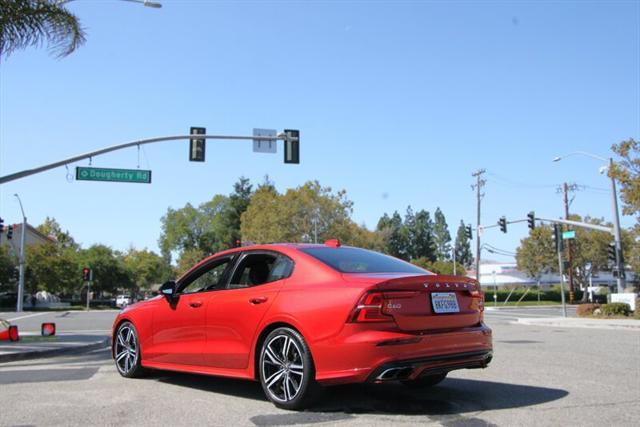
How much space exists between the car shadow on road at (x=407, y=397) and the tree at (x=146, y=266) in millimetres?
96330

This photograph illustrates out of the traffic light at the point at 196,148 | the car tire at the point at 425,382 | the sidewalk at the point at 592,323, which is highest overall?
the traffic light at the point at 196,148

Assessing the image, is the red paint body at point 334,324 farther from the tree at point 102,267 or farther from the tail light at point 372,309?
the tree at point 102,267

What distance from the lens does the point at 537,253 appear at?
70875 millimetres

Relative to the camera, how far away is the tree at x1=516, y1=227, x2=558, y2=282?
69.9 meters

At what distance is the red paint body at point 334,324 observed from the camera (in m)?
4.79

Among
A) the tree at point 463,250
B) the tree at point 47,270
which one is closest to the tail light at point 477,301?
the tree at point 47,270

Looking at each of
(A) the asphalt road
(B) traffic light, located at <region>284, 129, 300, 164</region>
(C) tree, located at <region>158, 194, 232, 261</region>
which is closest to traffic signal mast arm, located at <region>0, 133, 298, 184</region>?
(B) traffic light, located at <region>284, 129, 300, 164</region>

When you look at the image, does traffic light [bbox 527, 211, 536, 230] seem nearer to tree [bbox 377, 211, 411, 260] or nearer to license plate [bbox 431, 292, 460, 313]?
license plate [bbox 431, 292, 460, 313]

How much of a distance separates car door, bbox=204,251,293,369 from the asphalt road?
0.43m

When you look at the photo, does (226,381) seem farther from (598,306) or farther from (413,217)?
(413,217)

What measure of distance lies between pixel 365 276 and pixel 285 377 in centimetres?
113

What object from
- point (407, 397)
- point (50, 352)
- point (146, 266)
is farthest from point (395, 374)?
point (146, 266)

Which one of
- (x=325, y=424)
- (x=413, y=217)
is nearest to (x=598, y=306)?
(x=325, y=424)

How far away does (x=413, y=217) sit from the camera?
144000mm
